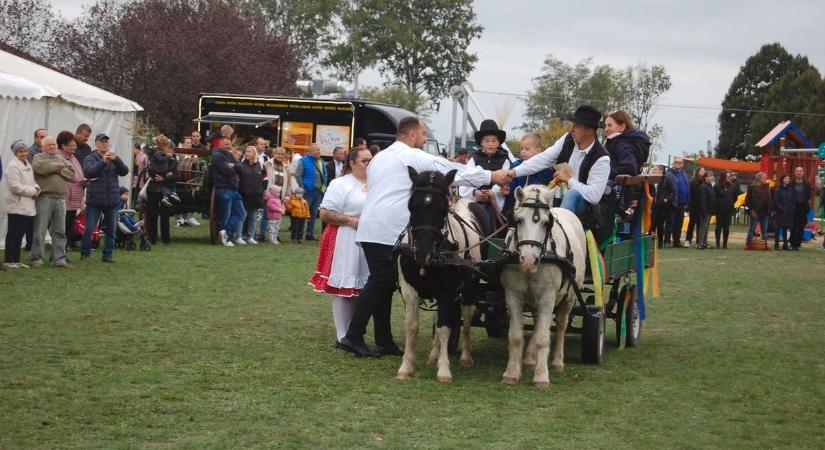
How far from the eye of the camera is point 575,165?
976 cm

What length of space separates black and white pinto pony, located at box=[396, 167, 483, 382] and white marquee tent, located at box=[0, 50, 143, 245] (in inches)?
391

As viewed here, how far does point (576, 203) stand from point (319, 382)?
2.84 metres

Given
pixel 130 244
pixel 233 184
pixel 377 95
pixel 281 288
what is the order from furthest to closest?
pixel 377 95
pixel 233 184
pixel 130 244
pixel 281 288

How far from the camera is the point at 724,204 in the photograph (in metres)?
27.8

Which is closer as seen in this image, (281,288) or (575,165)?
(575,165)

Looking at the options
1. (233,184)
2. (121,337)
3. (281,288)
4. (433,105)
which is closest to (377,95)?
(433,105)

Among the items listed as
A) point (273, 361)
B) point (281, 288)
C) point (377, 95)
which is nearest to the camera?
point (273, 361)

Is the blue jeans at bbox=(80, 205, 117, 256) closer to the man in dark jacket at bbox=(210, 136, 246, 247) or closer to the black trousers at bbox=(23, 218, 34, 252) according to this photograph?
the black trousers at bbox=(23, 218, 34, 252)

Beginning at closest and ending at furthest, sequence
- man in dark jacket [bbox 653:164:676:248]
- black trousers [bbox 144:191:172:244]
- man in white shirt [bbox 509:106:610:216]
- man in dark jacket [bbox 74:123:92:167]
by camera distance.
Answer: man in white shirt [bbox 509:106:610:216] → man in dark jacket [bbox 74:123:92:167] → black trousers [bbox 144:191:172:244] → man in dark jacket [bbox 653:164:676:248]

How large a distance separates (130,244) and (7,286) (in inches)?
230

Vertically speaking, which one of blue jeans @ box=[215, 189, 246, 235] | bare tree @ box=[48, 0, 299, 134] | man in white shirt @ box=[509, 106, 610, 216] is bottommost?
blue jeans @ box=[215, 189, 246, 235]

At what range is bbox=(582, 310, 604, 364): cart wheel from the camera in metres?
9.67

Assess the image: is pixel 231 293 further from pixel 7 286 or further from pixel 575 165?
pixel 575 165

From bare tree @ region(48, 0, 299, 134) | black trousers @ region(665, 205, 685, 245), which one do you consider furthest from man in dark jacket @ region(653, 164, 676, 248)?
bare tree @ region(48, 0, 299, 134)
